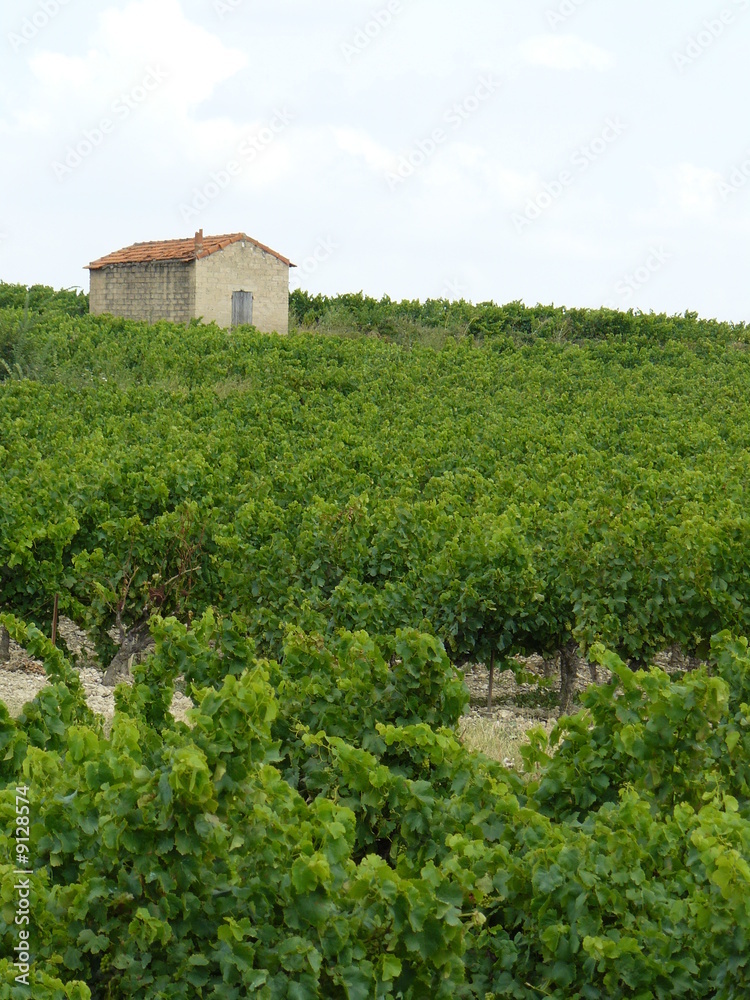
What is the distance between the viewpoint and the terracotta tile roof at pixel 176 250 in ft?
107

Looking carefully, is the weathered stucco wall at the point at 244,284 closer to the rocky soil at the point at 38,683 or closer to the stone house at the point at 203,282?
the stone house at the point at 203,282

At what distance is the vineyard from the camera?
377 centimetres

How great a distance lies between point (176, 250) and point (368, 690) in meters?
29.9

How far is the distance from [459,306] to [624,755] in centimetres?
3343

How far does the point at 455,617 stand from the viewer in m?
9.37

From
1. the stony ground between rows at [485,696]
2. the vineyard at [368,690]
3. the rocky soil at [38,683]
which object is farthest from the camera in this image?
the rocky soil at [38,683]

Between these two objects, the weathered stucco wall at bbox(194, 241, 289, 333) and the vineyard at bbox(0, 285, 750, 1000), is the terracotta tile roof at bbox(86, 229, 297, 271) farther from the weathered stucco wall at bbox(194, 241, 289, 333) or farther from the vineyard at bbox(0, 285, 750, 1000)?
the vineyard at bbox(0, 285, 750, 1000)

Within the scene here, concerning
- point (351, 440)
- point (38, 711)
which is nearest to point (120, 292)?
point (351, 440)

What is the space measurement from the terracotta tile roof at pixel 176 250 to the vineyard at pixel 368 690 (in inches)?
395
